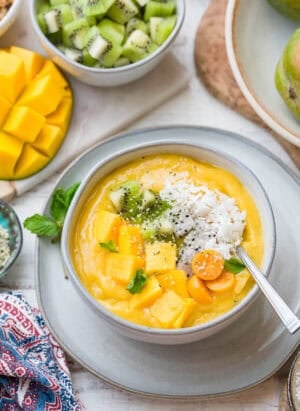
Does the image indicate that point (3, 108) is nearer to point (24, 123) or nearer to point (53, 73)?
point (24, 123)

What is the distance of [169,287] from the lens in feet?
6.19

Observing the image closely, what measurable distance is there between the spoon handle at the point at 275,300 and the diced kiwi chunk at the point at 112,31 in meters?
0.74

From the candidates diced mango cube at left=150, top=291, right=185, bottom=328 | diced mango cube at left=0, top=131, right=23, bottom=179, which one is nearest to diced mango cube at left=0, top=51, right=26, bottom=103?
diced mango cube at left=0, top=131, right=23, bottom=179

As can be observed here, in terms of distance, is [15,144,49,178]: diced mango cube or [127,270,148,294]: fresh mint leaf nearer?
[127,270,148,294]: fresh mint leaf

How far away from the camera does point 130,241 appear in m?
1.91

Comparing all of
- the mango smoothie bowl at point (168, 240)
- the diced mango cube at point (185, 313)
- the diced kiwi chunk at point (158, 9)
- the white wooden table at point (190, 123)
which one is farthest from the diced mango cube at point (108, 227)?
the diced kiwi chunk at point (158, 9)

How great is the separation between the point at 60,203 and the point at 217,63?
2.01ft

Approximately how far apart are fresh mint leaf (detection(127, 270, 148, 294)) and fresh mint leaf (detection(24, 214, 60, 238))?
27 cm

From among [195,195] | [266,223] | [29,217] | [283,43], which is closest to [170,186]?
[195,195]

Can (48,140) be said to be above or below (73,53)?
below

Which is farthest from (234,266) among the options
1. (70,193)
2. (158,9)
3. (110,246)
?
(158,9)

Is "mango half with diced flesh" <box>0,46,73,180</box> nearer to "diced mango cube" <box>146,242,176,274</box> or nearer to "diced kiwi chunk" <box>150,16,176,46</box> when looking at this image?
"diced kiwi chunk" <box>150,16,176,46</box>

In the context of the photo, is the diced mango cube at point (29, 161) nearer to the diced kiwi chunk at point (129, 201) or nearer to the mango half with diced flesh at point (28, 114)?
the mango half with diced flesh at point (28, 114)

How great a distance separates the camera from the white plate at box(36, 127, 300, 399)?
1.97 m
